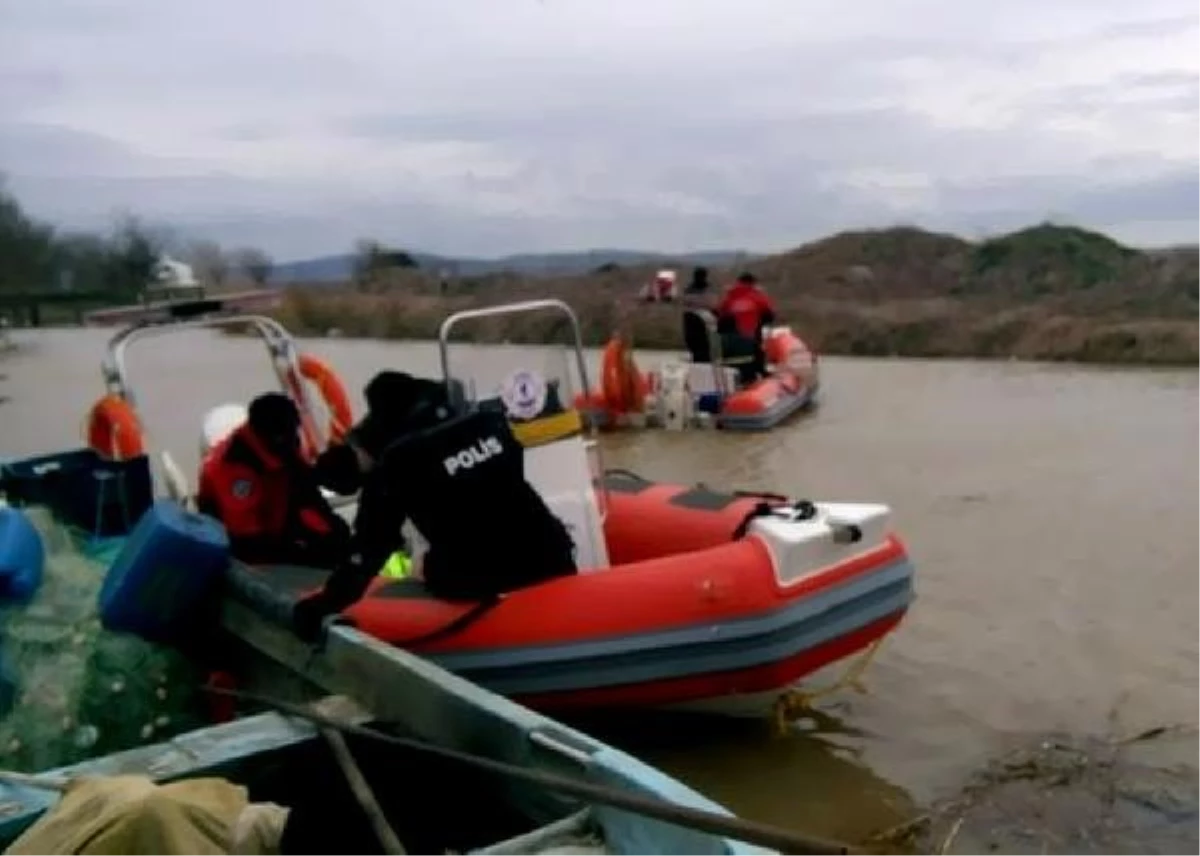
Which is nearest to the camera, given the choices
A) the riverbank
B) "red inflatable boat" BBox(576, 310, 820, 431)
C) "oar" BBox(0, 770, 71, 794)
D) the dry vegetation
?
"oar" BBox(0, 770, 71, 794)

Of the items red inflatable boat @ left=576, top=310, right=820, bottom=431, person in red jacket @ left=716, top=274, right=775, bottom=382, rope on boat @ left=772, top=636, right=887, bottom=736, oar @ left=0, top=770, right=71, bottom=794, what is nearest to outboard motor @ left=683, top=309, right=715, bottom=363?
red inflatable boat @ left=576, top=310, right=820, bottom=431

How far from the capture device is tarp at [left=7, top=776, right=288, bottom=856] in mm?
2766

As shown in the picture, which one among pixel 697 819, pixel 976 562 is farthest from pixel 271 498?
pixel 976 562

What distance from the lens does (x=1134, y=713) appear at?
568 centimetres

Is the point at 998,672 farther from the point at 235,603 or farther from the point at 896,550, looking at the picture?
the point at 235,603

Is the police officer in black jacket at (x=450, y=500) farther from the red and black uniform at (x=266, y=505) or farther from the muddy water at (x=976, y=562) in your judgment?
the muddy water at (x=976, y=562)

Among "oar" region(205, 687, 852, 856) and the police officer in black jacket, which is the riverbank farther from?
"oar" region(205, 687, 852, 856)

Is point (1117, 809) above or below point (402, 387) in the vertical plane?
below

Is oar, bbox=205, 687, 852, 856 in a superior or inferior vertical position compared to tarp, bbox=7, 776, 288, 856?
superior

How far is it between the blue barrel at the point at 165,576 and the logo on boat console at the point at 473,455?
2.97 ft

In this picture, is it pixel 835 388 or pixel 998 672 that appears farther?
pixel 835 388

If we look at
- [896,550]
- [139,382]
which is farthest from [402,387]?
[139,382]

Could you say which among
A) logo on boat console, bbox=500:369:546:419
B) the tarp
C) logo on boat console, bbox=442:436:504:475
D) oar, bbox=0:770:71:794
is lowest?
oar, bbox=0:770:71:794

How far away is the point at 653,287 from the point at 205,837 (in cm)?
1202
